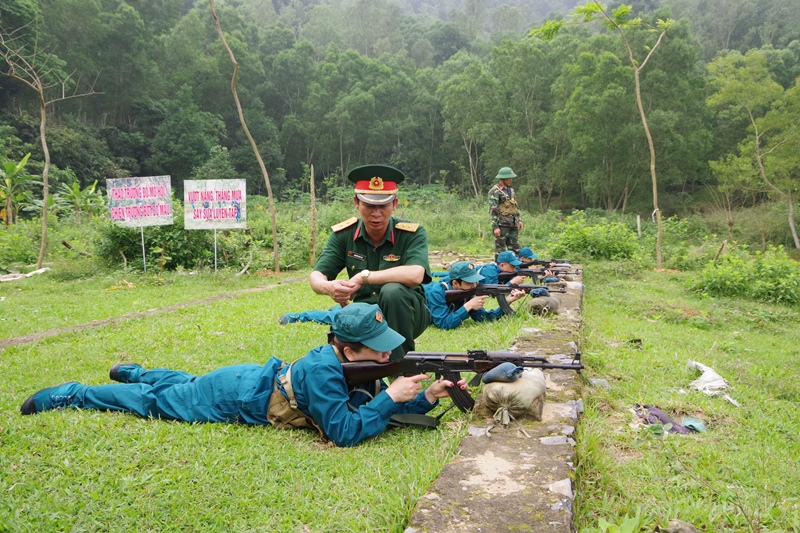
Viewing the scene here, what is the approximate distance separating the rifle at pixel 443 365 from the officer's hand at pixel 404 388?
38mm

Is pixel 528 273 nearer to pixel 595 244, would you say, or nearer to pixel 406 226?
pixel 406 226

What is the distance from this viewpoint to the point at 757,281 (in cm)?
910

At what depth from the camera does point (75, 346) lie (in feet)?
17.8

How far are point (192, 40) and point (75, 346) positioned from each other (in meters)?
38.2

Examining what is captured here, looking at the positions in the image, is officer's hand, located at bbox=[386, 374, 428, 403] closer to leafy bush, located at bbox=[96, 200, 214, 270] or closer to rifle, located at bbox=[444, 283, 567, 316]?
rifle, located at bbox=[444, 283, 567, 316]

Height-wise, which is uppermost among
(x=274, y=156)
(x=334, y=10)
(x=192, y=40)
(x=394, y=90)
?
(x=334, y=10)

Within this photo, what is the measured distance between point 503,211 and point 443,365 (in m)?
6.93

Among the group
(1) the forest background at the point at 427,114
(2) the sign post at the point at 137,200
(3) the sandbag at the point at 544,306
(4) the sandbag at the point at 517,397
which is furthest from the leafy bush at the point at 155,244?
(4) the sandbag at the point at 517,397

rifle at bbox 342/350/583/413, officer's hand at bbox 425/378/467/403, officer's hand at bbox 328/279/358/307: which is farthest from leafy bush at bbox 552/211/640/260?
officer's hand at bbox 425/378/467/403

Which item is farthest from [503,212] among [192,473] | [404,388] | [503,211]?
[192,473]

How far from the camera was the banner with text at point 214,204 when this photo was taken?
1016 centimetres

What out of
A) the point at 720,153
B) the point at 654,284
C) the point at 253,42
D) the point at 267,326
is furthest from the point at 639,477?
the point at 253,42

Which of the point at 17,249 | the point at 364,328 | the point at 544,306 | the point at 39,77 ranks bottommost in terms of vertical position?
the point at 17,249

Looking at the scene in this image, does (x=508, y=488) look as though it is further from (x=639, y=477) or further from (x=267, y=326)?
(x=267, y=326)
